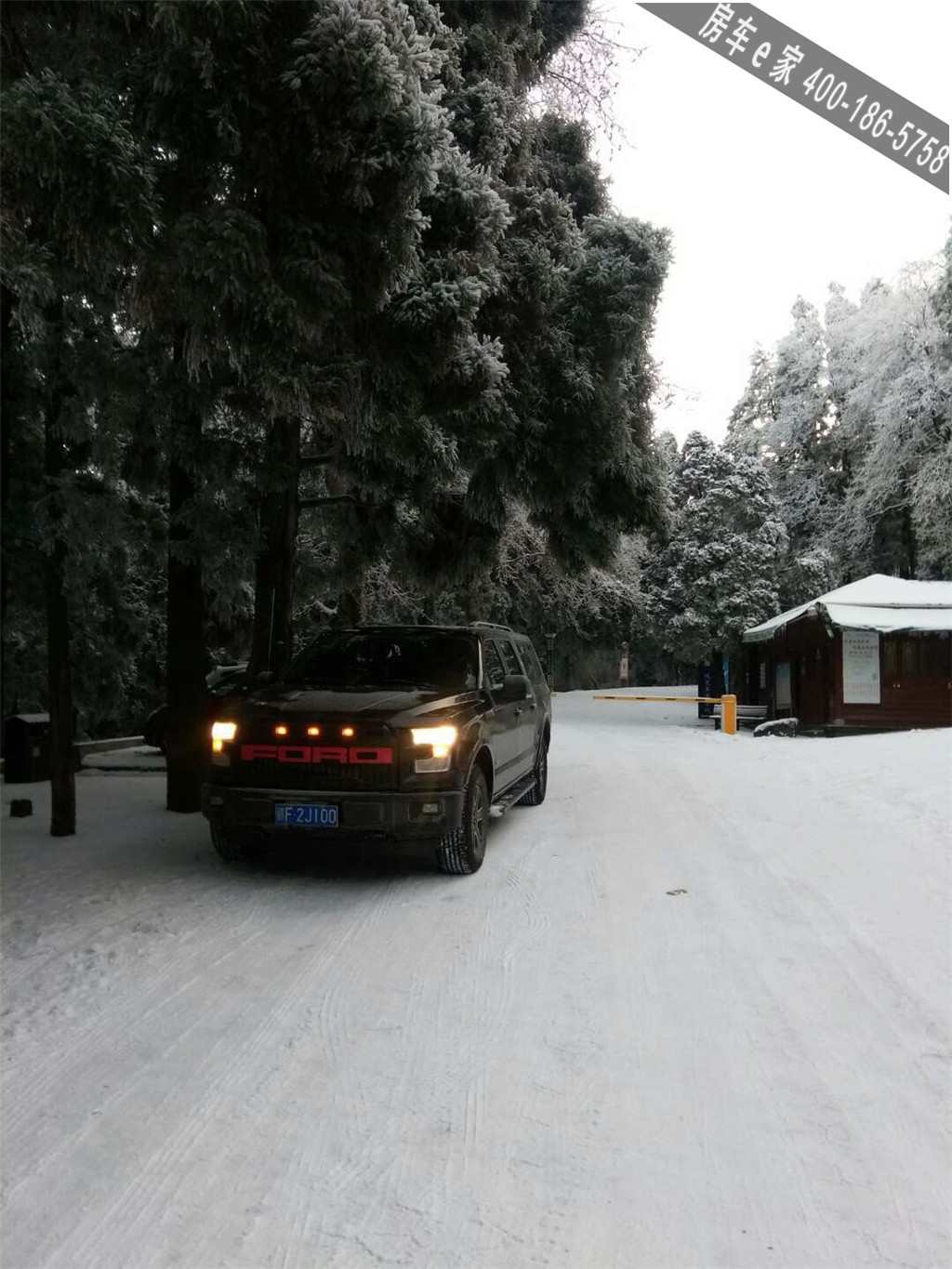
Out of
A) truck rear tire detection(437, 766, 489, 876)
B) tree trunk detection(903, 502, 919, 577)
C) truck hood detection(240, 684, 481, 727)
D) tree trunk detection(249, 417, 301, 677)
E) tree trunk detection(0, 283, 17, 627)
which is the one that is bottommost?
truck rear tire detection(437, 766, 489, 876)

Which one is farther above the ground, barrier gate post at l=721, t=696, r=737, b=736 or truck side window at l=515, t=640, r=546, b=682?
truck side window at l=515, t=640, r=546, b=682

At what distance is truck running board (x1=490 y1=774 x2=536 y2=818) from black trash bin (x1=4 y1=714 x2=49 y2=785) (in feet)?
21.4

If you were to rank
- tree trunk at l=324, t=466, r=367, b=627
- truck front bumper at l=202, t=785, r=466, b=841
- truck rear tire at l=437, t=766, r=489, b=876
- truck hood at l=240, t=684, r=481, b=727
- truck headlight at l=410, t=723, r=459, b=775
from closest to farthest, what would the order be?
truck front bumper at l=202, t=785, r=466, b=841 → truck headlight at l=410, t=723, r=459, b=775 → truck hood at l=240, t=684, r=481, b=727 → truck rear tire at l=437, t=766, r=489, b=876 → tree trunk at l=324, t=466, r=367, b=627

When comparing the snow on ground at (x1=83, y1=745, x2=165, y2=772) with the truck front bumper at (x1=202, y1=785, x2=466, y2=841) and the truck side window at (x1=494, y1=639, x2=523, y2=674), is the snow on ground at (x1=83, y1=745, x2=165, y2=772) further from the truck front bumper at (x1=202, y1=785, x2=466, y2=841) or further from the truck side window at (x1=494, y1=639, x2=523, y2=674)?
the truck front bumper at (x1=202, y1=785, x2=466, y2=841)

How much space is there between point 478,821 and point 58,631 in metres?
4.16

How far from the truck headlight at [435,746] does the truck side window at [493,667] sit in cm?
140

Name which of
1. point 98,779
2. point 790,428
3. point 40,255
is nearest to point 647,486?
point 40,255

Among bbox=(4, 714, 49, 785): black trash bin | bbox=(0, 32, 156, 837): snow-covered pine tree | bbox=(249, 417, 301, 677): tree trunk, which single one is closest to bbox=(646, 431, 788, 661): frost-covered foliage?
bbox=(249, 417, 301, 677): tree trunk

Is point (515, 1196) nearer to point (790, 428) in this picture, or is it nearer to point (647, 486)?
point (647, 486)

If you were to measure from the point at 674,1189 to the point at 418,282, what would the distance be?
5.70 meters

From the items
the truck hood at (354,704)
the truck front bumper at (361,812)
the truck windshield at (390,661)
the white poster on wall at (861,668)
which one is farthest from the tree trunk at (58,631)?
the white poster on wall at (861,668)

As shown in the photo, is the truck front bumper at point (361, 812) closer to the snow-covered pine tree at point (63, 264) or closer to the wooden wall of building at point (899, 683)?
the snow-covered pine tree at point (63, 264)

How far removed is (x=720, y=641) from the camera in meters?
27.7

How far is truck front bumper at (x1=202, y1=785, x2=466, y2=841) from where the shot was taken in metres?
6.43
